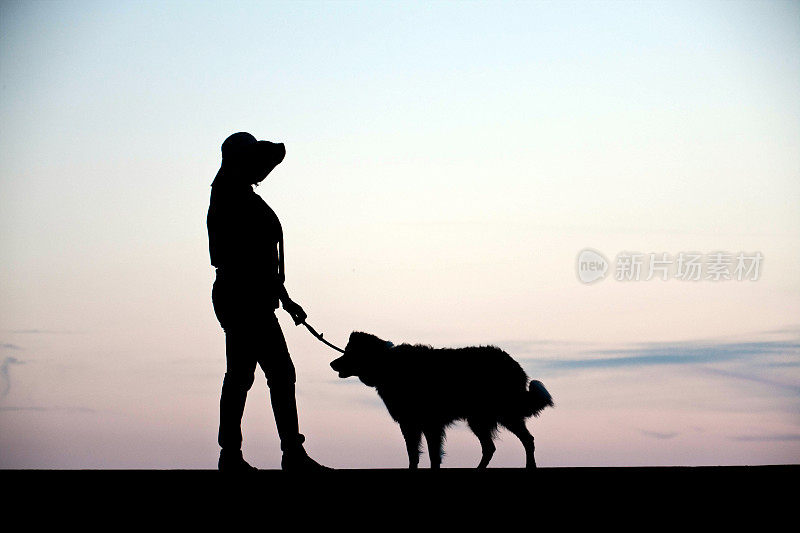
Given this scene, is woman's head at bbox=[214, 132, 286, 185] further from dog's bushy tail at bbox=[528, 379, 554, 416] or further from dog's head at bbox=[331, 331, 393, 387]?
dog's bushy tail at bbox=[528, 379, 554, 416]

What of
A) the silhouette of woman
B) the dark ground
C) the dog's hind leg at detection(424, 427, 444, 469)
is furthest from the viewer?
the dog's hind leg at detection(424, 427, 444, 469)

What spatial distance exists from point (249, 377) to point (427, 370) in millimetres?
2875

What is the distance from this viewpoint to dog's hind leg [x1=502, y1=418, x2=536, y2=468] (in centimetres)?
923

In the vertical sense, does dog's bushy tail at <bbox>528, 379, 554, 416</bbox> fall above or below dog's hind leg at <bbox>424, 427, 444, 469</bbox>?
above

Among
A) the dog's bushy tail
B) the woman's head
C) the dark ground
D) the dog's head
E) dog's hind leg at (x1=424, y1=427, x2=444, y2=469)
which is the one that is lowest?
the dark ground

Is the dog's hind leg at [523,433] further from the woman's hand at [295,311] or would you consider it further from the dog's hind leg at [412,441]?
the woman's hand at [295,311]

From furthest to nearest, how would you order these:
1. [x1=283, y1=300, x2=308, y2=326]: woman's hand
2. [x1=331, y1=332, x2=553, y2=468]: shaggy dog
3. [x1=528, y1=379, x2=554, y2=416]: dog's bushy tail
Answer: [x1=528, y1=379, x2=554, y2=416]: dog's bushy tail → [x1=331, y1=332, x2=553, y2=468]: shaggy dog → [x1=283, y1=300, x2=308, y2=326]: woman's hand

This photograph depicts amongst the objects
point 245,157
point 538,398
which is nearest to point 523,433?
point 538,398

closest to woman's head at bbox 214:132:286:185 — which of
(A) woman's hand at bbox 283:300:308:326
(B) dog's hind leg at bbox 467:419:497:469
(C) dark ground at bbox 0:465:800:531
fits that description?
(A) woman's hand at bbox 283:300:308:326

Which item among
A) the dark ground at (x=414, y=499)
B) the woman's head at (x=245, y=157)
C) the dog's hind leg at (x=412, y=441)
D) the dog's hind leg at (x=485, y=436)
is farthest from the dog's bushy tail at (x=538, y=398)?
the woman's head at (x=245, y=157)

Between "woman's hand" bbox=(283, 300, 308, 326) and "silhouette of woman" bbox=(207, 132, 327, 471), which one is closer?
"silhouette of woman" bbox=(207, 132, 327, 471)

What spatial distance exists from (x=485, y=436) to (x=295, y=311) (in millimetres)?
2986

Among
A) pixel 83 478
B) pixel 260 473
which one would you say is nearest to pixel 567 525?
pixel 260 473

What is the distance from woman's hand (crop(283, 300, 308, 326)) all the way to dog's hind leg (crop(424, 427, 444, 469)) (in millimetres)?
2594
